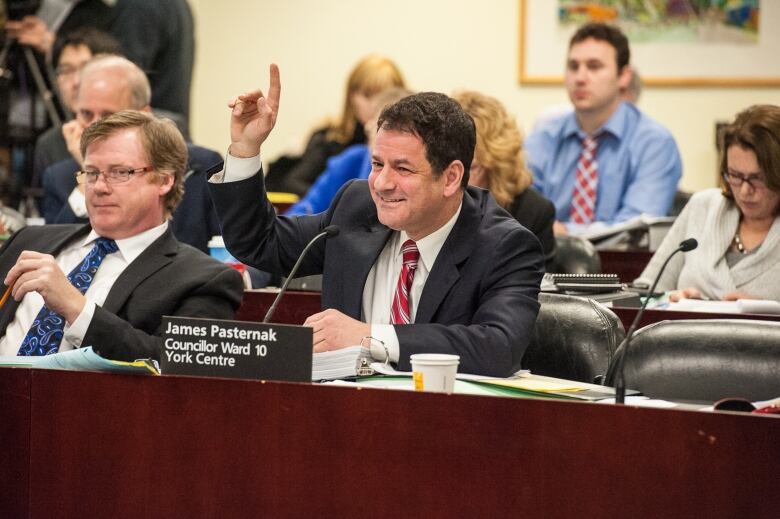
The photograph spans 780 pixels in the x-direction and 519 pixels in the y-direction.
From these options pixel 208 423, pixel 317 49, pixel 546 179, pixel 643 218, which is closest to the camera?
pixel 208 423

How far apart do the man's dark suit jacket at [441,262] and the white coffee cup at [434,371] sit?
445 mm

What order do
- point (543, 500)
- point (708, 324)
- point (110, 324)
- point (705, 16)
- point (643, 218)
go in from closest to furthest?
point (543, 500), point (708, 324), point (110, 324), point (643, 218), point (705, 16)

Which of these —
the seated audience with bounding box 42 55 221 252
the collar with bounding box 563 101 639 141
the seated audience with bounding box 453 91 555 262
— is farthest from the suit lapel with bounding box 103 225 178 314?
the collar with bounding box 563 101 639 141

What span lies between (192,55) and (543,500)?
4722mm

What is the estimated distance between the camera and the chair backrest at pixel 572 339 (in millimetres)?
2654

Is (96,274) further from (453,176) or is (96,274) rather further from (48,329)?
(453,176)

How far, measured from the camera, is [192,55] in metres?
6.02

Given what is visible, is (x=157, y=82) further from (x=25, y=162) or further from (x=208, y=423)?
(x=208, y=423)

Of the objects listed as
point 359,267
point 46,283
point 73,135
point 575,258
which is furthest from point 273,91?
point 73,135

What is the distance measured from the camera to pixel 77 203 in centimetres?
406

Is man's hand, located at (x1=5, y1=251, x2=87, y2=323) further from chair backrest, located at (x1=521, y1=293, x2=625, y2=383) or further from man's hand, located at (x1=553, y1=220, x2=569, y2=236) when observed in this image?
man's hand, located at (x1=553, y1=220, x2=569, y2=236)

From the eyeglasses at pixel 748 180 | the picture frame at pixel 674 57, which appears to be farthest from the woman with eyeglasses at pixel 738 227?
the picture frame at pixel 674 57

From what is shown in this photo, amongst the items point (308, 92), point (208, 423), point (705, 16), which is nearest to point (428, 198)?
point (208, 423)

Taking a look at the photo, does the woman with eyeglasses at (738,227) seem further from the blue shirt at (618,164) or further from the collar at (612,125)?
the collar at (612,125)
